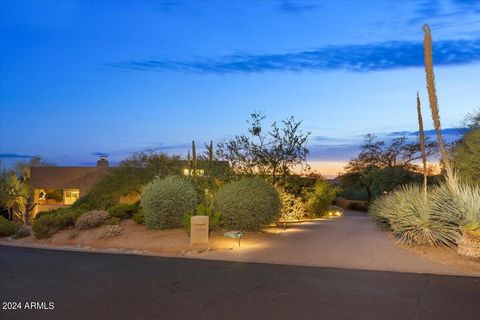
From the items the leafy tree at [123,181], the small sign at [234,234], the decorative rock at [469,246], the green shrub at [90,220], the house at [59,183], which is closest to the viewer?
the decorative rock at [469,246]

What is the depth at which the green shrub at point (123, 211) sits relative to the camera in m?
20.4

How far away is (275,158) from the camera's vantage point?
979 inches

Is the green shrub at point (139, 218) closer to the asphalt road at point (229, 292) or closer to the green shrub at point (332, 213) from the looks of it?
the asphalt road at point (229, 292)

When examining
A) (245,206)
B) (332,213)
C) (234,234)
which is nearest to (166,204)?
(245,206)

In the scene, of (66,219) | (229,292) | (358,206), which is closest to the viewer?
(229,292)

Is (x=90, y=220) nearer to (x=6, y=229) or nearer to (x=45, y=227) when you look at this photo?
(x=45, y=227)

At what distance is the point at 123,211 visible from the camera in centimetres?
2055

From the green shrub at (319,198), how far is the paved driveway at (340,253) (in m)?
11.4

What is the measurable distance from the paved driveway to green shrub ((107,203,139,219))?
22.9 feet

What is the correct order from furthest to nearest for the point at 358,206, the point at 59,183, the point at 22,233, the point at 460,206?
the point at 358,206 < the point at 59,183 < the point at 22,233 < the point at 460,206

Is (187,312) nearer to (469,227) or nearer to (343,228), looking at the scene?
(469,227)

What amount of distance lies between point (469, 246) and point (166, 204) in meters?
9.99

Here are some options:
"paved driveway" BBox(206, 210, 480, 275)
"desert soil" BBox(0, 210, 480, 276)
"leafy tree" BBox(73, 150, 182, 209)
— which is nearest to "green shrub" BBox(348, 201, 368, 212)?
"leafy tree" BBox(73, 150, 182, 209)

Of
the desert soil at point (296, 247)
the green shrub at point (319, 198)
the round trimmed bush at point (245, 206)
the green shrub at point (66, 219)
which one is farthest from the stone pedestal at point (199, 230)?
the green shrub at point (319, 198)
